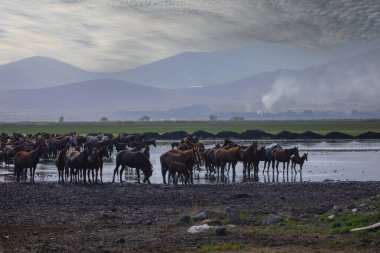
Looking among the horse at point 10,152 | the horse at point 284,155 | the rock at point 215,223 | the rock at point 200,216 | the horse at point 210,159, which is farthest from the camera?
the horse at point 10,152

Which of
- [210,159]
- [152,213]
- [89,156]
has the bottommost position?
[152,213]

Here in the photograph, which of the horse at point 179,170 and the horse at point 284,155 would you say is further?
Answer: the horse at point 284,155

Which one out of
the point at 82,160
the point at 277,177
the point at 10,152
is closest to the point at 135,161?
the point at 82,160

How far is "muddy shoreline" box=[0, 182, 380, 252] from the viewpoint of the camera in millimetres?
14922

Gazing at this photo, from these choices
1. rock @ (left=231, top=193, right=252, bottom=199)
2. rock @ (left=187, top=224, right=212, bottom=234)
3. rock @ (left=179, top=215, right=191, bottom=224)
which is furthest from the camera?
rock @ (left=231, top=193, right=252, bottom=199)

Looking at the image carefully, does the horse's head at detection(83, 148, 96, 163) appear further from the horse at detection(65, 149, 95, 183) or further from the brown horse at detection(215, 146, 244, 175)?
the brown horse at detection(215, 146, 244, 175)

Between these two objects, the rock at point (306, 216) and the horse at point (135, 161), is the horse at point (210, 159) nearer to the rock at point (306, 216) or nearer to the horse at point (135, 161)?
the horse at point (135, 161)

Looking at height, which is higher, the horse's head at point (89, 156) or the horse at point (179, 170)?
the horse's head at point (89, 156)

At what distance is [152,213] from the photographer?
20.3m

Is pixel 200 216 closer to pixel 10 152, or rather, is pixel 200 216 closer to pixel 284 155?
pixel 284 155

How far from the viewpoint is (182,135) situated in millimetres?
97812

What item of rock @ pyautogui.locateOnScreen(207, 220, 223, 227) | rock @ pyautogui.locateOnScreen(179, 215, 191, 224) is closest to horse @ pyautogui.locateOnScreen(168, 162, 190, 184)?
rock @ pyautogui.locateOnScreen(179, 215, 191, 224)

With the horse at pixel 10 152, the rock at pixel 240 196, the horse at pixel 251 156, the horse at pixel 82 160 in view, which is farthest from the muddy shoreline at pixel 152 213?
the horse at pixel 10 152

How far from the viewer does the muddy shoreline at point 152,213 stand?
14.9 metres
